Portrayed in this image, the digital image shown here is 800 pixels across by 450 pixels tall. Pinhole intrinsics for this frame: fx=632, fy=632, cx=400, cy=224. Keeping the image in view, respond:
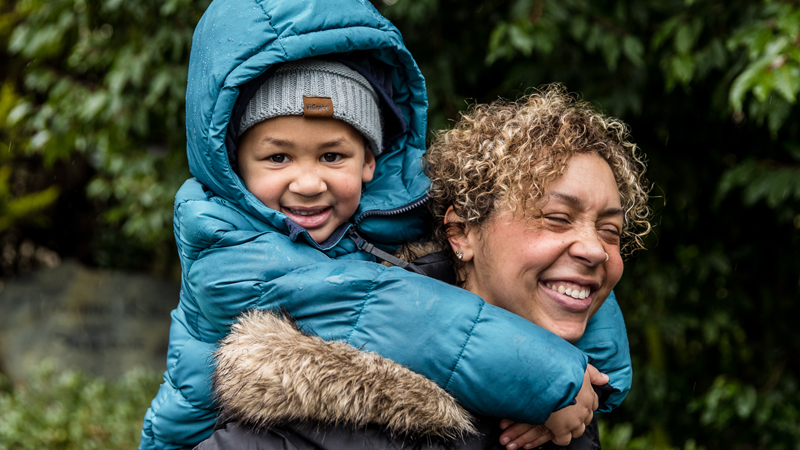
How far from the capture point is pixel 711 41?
310cm

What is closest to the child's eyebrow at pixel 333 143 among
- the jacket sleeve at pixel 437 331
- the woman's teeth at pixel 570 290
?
the jacket sleeve at pixel 437 331

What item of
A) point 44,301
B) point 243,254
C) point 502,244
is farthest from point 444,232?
point 44,301

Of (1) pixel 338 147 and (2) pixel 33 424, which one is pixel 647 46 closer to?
(1) pixel 338 147

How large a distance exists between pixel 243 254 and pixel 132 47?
3075 mm

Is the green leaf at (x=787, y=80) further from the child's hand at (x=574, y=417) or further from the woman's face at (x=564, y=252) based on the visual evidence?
the child's hand at (x=574, y=417)

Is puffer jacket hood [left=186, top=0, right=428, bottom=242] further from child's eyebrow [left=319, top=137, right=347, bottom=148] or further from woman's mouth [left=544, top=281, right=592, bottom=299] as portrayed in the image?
woman's mouth [left=544, top=281, right=592, bottom=299]

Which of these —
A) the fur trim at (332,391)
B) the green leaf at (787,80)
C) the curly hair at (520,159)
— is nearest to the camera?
the fur trim at (332,391)

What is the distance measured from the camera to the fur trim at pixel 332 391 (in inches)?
55.1

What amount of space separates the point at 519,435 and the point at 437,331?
0.37 m

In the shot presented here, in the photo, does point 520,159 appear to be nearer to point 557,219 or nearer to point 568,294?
point 557,219

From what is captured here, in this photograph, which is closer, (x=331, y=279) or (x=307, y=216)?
(x=331, y=279)

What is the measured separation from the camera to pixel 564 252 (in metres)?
1.63

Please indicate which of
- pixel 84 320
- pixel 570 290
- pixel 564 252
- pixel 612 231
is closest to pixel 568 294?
pixel 570 290

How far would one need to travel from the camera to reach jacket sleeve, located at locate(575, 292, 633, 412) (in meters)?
1.81
